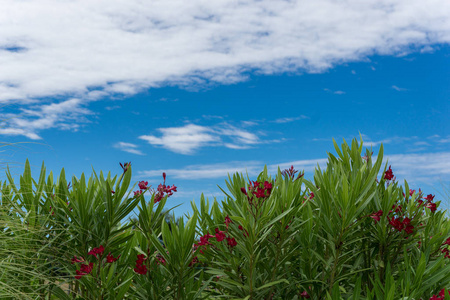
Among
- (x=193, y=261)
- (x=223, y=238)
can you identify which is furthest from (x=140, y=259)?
(x=223, y=238)

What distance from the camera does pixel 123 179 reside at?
279cm

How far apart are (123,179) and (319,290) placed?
1.50 meters

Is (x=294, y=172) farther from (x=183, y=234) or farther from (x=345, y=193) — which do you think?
(x=183, y=234)

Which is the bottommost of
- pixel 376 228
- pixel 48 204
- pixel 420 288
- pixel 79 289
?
pixel 420 288

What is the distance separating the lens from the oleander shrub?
2.40 metres

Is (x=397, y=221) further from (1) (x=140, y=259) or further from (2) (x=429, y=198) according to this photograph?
(1) (x=140, y=259)

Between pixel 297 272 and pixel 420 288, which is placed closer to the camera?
pixel 420 288

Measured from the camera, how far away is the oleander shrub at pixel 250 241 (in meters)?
2.40

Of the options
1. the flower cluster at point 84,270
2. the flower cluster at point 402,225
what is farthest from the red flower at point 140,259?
the flower cluster at point 402,225

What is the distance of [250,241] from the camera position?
2.28m

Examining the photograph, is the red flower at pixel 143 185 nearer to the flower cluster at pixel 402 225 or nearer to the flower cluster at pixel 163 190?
the flower cluster at pixel 163 190

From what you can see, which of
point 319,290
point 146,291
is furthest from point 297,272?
point 146,291

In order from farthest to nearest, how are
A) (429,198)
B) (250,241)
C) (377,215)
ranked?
1. (429,198)
2. (377,215)
3. (250,241)

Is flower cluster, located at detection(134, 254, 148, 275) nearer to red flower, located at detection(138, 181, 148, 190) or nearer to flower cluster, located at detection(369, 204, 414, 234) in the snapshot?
red flower, located at detection(138, 181, 148, 190)
